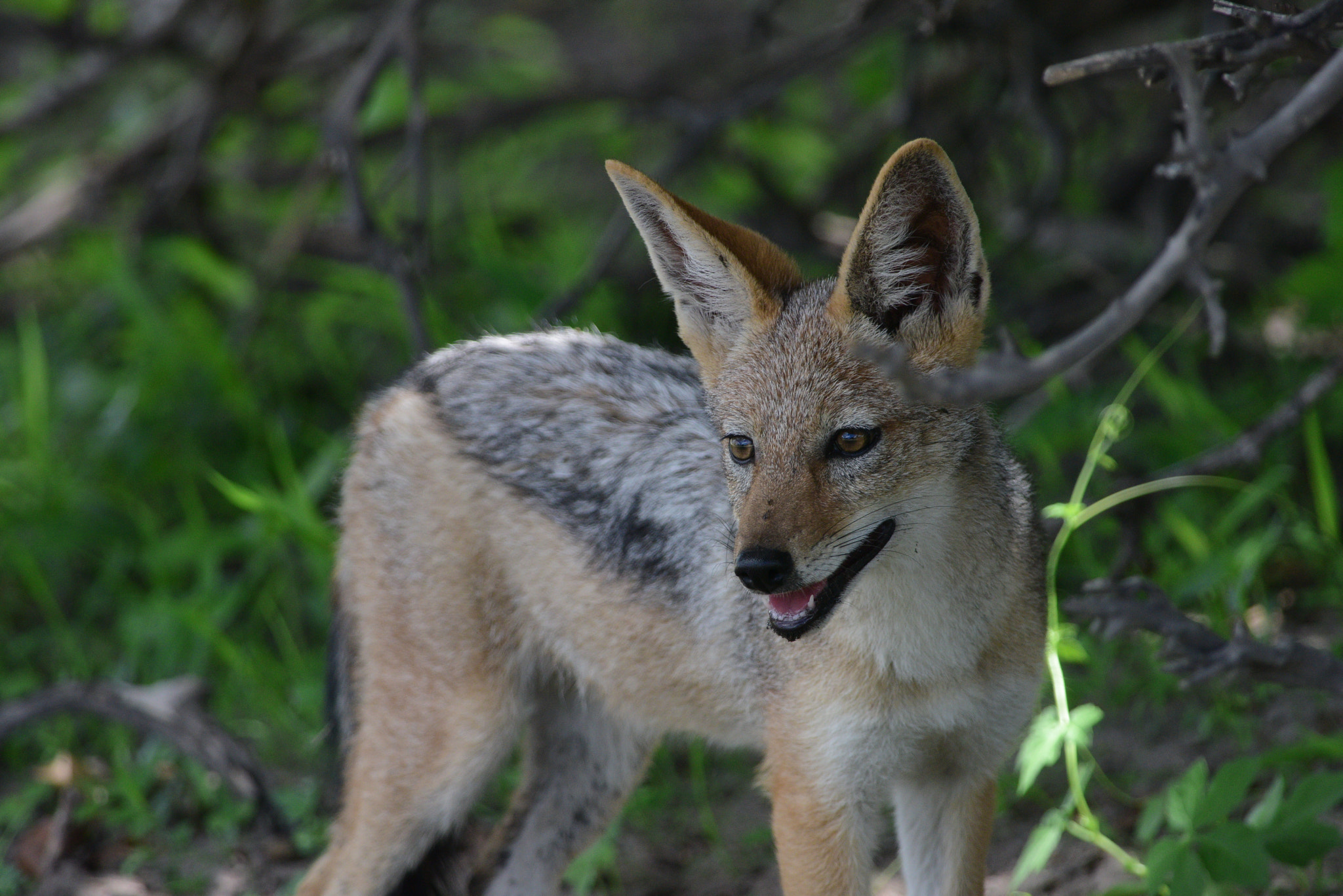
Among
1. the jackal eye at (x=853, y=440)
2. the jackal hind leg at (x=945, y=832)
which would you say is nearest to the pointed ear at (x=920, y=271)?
the jackal eye at (x=853, y=440)

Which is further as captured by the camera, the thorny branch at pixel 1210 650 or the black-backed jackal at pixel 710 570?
the thorny branch at pixel 1210 650

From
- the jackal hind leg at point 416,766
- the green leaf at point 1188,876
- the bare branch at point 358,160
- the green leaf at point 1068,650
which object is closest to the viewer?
the green leaf at point 1188,876

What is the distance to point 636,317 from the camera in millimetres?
6617

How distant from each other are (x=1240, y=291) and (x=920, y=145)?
4454mm

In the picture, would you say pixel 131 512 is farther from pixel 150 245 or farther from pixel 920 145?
pixel 920 145

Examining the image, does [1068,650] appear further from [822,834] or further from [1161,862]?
[822,834]

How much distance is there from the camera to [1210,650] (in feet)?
10.4

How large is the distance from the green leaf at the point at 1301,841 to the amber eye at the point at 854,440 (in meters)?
1.48

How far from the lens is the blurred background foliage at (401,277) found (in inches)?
195

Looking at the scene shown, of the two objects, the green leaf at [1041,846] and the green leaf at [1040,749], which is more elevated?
the green leaf at [1040,749]

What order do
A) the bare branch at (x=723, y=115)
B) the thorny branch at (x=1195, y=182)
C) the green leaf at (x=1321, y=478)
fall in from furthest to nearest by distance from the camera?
1. the bare branch at (x=723, y=115)
2. the green leaf at (x=1321, y=478)
3. the thorny branch at (x=1195, y=182)

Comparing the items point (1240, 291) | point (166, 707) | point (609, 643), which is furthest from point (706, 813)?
point (1240, 291)

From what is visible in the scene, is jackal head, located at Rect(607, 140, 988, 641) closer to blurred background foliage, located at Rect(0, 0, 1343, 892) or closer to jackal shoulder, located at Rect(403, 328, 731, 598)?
jackal shoulder, located at Rect(403, 328, 731, 598)

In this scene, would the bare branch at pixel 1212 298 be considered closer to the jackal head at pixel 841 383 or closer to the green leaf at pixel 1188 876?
the jackal head at pixel 841 383
